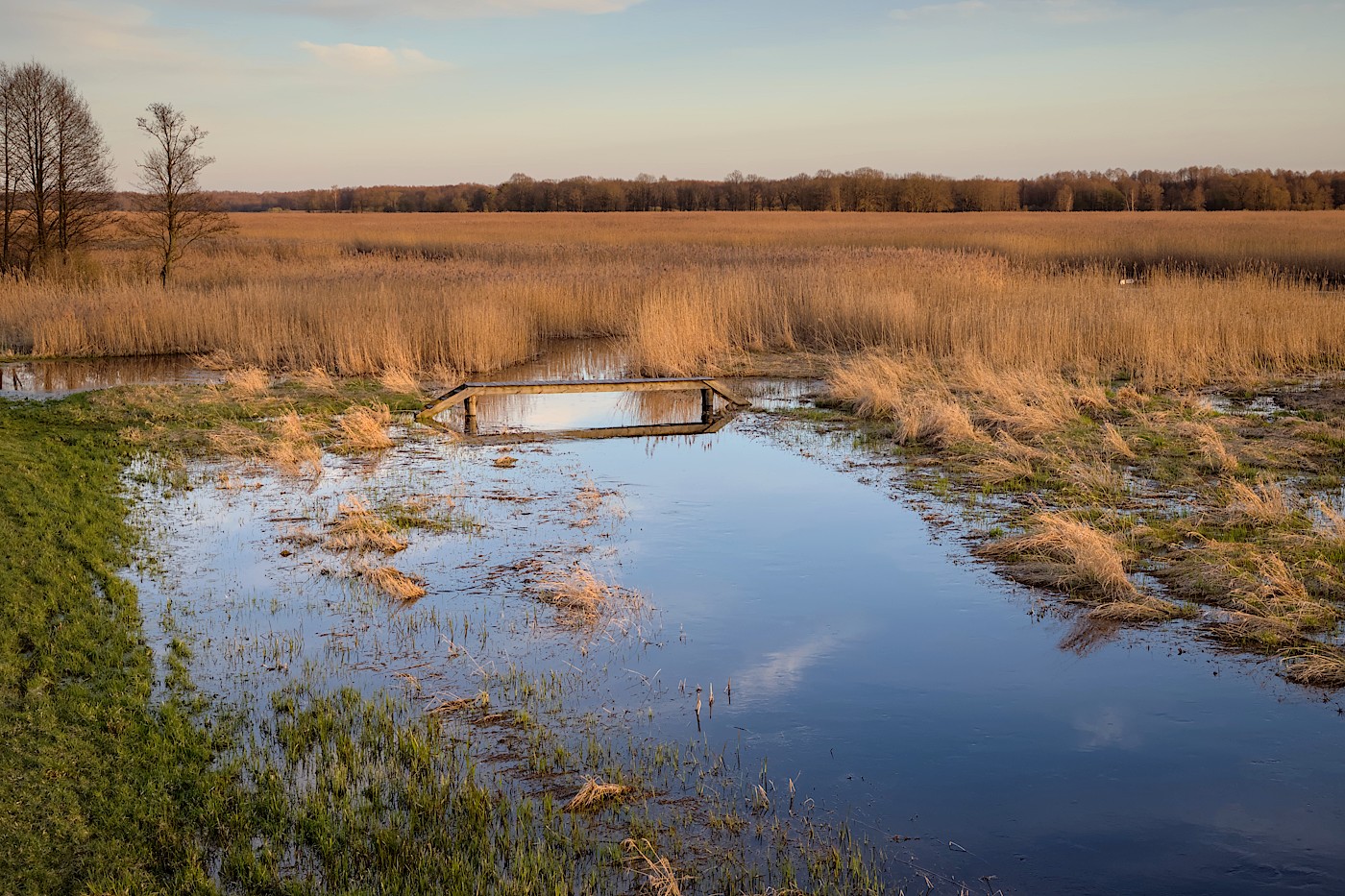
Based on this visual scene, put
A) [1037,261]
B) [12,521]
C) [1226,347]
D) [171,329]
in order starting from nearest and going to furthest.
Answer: [12,521], [1226,347], [171,329], [1037,261]

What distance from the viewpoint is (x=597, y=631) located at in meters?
6.92

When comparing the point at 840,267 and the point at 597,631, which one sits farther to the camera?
the point at 840,267

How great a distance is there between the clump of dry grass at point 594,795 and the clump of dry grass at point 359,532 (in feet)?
13.3

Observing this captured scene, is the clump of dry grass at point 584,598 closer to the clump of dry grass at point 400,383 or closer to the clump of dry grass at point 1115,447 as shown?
the clump of dry grass at point 1115,447

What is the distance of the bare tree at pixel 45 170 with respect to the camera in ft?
93.0

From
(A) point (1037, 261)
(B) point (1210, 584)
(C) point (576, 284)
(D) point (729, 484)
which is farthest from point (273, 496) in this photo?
(A) point (1037, 261)

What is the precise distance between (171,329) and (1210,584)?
17.7 m

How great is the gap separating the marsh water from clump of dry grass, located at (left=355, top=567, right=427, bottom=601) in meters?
0.13

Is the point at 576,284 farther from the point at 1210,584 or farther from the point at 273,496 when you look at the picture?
the point at 1210,584

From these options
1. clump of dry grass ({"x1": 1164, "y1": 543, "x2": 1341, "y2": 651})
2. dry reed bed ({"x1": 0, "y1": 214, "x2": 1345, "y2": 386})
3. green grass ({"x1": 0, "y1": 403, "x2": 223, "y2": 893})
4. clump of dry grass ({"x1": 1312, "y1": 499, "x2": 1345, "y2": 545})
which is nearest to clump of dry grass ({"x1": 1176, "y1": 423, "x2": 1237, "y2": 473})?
clump of dry grass ({"x1": 1312, "y1": 499, "x2": 1345, "y2": 545})

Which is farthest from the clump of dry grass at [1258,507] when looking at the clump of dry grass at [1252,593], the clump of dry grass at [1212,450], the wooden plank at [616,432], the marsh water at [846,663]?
the wooden plank at [616,432]

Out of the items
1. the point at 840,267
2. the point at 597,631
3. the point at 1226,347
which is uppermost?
the point at 840,267

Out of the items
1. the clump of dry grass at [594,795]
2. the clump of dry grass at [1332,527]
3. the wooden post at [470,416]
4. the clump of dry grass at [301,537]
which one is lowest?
the clump of dry grass at [594,795]

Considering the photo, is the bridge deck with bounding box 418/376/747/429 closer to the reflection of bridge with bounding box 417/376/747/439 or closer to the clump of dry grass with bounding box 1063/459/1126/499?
the reflection of bridge with bounding box 417/376/747/439
